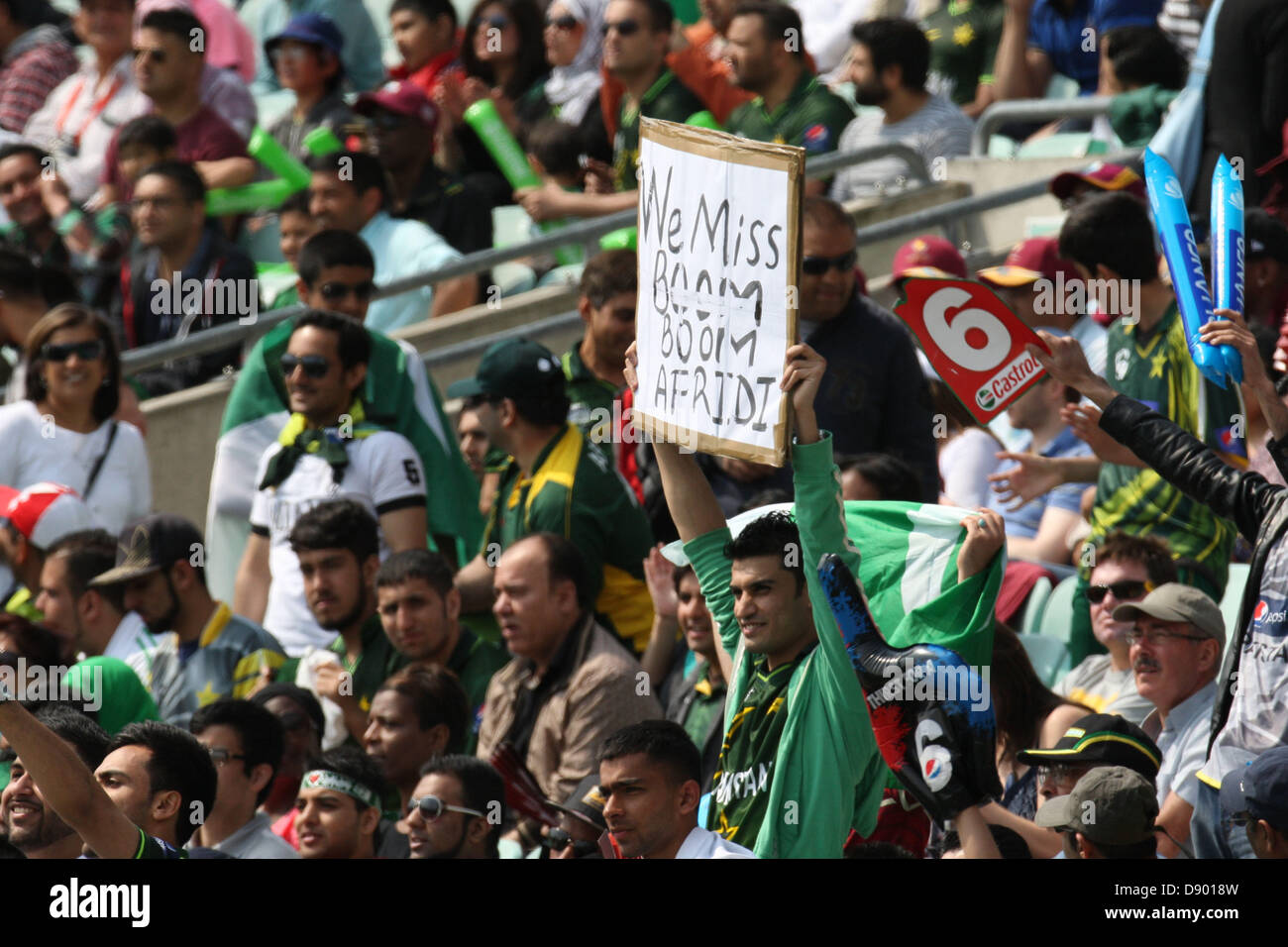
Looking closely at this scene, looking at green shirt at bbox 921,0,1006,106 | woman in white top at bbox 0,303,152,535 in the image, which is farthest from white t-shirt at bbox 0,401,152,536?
green shirt at bbox 921,0,1006,106

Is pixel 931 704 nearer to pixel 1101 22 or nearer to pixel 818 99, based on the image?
pixel 818 99

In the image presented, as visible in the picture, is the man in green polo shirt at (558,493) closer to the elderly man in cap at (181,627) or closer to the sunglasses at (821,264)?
the elderly man in cap at (181,627)

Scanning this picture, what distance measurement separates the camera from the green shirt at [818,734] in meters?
4.91

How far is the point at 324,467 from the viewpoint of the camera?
798cm

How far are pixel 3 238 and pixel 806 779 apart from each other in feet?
25.4

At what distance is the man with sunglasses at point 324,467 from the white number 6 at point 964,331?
3.02 m

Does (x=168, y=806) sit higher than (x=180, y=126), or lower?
lower

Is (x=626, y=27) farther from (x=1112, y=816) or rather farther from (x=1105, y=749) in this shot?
(x=1112, y=816)
